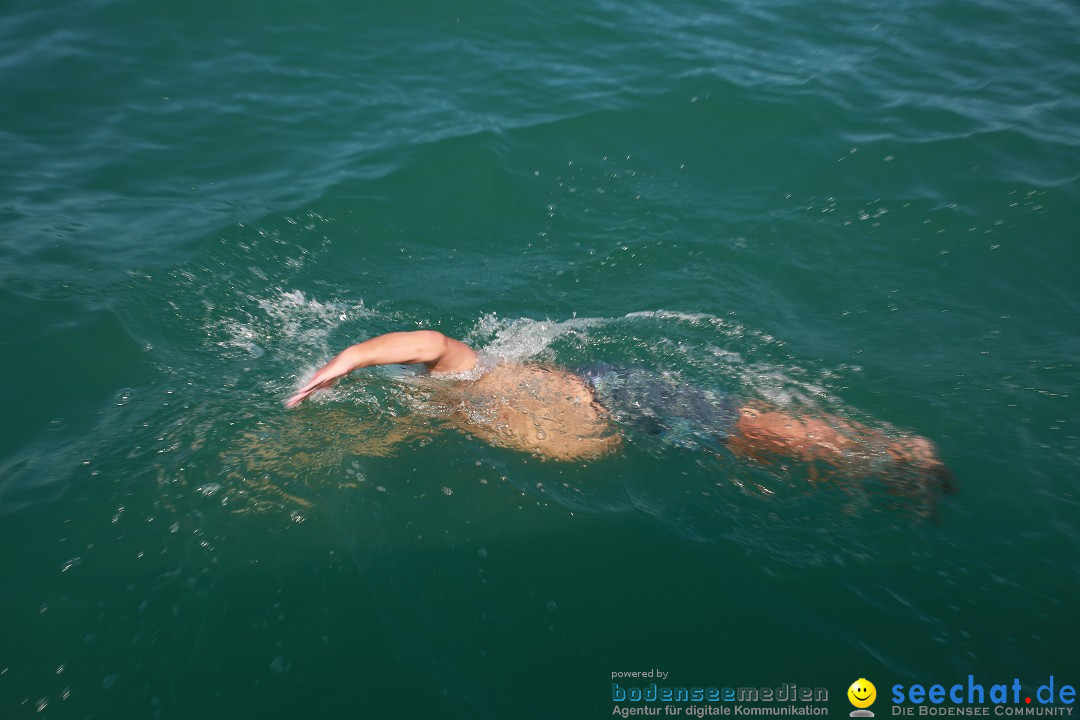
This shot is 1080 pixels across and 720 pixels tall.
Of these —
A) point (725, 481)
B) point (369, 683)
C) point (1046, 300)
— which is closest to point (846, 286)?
point (1046, 300)

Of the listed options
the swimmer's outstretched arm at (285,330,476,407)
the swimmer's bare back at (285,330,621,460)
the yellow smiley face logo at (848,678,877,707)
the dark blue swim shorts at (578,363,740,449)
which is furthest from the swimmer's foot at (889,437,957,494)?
the swimmer's outstretched arm at (285,330,476,407)

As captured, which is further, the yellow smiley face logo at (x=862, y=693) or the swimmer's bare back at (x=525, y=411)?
the swimmer's bare back at (x=525, y=411)

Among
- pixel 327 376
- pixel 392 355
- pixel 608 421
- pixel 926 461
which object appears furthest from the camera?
pixel 608 421

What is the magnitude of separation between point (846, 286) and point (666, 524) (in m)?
3.51

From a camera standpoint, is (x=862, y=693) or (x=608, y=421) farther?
(x=608, y=421)

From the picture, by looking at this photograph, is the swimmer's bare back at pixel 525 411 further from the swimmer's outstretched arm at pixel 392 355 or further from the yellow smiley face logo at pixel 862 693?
the yellow smiley face logo at pixel 862 693

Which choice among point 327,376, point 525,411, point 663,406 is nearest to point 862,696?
point 663,406

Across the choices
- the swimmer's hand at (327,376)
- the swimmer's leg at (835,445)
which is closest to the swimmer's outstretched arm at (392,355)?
the swimmer's hand at (327,376)

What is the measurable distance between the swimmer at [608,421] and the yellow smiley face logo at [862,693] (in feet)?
5.16

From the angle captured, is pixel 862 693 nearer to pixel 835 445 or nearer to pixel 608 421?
pixel 835 445

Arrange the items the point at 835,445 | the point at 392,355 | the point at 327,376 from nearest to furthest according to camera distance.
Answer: the point at 327,376 → the point at 392,355 → the point at 835,445

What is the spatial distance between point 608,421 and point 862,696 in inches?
92.6

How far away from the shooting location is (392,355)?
403 centimetres

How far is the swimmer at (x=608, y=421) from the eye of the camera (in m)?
4.62
